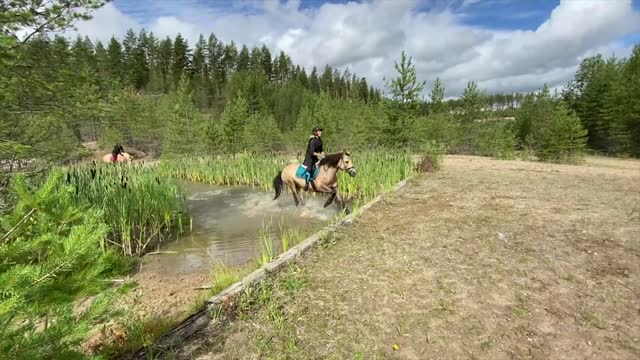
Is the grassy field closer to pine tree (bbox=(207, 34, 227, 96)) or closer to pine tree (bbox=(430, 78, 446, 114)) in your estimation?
pine tree (bbox=(430, 78, 446, 114))

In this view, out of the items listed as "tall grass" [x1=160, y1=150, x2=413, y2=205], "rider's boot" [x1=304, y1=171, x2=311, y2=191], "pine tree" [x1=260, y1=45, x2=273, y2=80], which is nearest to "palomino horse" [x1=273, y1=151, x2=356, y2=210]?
"rider's boot" [x1=304, y1=171, x2=311, y2=191]

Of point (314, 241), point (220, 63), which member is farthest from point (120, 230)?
point (220, 63)

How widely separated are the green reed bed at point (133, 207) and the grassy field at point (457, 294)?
3.91 m

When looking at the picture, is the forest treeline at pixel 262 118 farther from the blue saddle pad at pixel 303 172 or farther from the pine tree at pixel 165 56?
the pine tree at pixel 165 56

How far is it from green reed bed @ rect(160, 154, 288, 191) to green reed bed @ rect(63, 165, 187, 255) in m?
6.34

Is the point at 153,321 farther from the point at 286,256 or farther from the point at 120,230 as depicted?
the point at 120,230

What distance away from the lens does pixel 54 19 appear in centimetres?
496

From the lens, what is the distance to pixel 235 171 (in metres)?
16.6

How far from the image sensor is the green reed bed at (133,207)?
22.9 ft

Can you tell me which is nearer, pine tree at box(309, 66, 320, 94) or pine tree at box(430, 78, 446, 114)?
pine tree at box(430, 78, 446, 114)

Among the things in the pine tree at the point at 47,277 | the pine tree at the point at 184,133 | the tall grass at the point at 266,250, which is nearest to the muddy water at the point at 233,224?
the tall grass at the point at 266,250

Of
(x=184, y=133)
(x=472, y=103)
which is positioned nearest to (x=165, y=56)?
(x=184, y=133)

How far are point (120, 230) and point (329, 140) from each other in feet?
80.3

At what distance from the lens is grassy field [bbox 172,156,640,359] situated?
336cm
